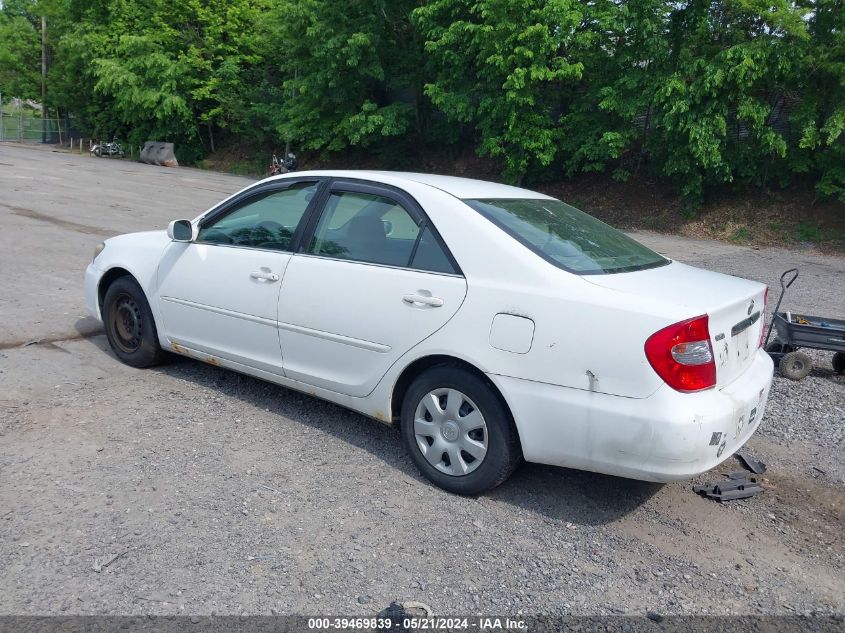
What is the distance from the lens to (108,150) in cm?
4259

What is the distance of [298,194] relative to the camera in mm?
4828

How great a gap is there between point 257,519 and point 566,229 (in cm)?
230

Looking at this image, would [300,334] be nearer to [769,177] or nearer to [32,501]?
[32,501]

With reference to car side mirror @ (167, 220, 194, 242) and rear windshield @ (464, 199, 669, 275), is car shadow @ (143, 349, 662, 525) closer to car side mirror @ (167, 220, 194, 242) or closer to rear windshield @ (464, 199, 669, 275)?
car side mirror @ (167, 220, 194, 242)

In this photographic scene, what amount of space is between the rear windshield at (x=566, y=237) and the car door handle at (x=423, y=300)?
0.52 meters

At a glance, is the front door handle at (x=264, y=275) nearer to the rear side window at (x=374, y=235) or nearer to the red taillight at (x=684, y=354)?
the rear side window at (x=374, y=235)

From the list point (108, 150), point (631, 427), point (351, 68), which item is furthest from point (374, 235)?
point (108, 150)

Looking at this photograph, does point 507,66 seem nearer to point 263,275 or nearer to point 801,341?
point 801,341

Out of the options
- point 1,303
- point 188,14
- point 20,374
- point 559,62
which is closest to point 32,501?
point 20,374

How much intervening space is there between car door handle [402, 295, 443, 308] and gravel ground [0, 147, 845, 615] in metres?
0.98

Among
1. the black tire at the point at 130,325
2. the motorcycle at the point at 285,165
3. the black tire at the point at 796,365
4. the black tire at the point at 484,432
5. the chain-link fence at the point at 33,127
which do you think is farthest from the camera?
the chain-link fence at the point at 33,127

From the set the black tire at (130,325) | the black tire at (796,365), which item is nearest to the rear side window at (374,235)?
the black tire at (130,325)

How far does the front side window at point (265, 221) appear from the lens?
4746mm

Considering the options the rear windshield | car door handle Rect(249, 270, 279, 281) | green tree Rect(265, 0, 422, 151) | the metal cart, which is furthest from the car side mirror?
green tree Rect(265, 0, 422, 151)
